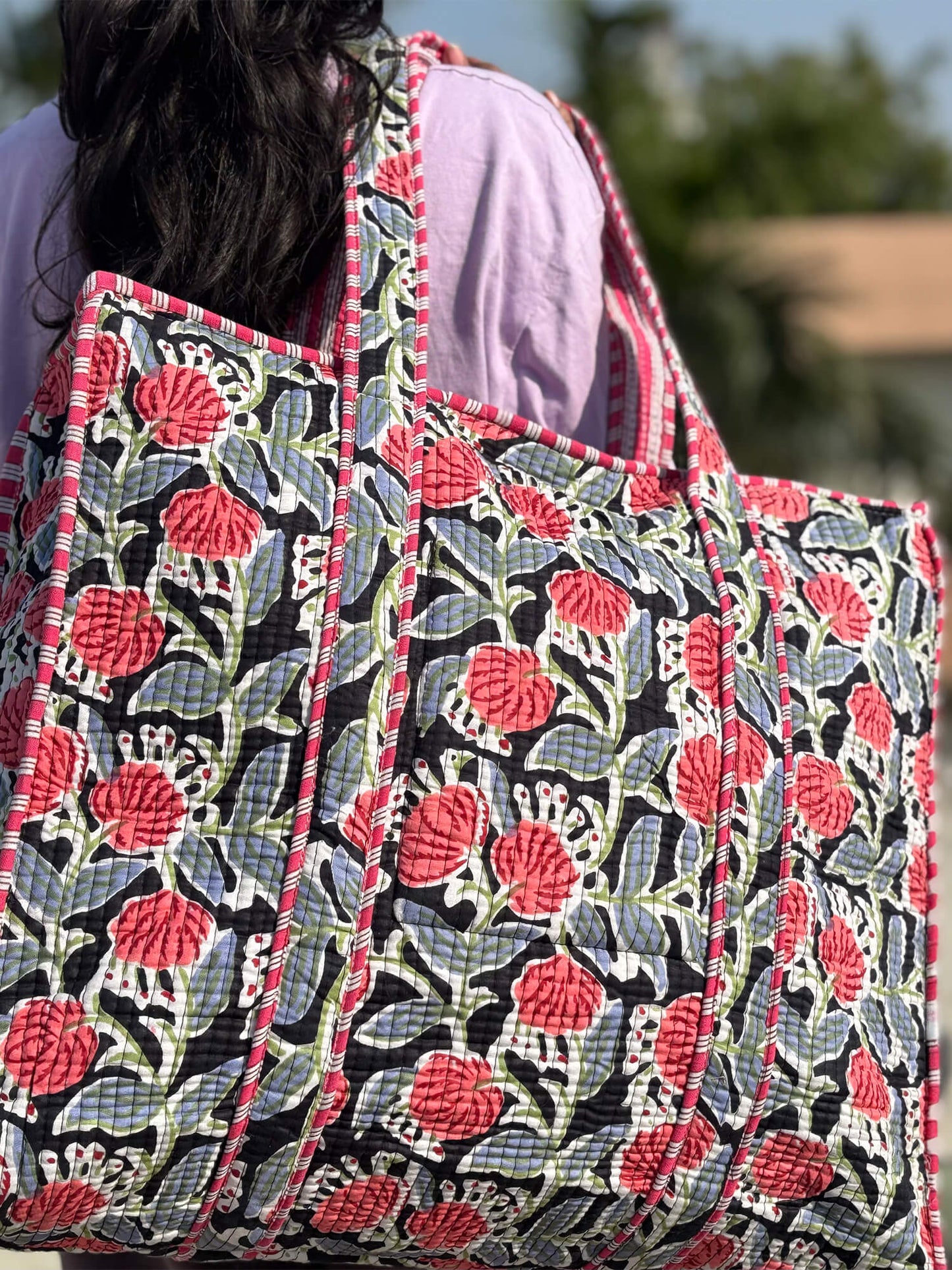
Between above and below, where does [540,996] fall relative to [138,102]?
below

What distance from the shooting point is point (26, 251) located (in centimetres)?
126

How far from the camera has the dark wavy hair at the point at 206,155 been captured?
3.77 feet

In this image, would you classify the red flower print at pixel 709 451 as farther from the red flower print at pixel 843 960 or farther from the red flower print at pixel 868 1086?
the red flower print at pixel 868 1086

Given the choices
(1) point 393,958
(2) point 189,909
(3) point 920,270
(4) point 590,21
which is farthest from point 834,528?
(3) point 920,270

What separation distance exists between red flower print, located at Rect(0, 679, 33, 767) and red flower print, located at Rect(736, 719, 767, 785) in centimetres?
57

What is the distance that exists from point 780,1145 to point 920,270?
19.1 metres

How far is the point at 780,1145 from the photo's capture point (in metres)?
1.15

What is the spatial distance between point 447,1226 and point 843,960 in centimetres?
40

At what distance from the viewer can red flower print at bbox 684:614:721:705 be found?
1.15 metres

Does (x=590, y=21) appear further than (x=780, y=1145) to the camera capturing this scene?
Yes

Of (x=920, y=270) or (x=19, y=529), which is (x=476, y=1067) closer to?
(x=19, y=529)

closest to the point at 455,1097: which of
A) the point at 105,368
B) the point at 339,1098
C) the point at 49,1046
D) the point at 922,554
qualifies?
the point at 339,1098

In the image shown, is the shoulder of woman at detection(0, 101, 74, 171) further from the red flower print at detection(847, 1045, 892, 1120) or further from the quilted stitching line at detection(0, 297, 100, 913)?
the red flower print at detection(847, 1045, 892, 1120)

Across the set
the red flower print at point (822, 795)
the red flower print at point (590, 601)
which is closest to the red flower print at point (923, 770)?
the red flower print at point (822, 795)
